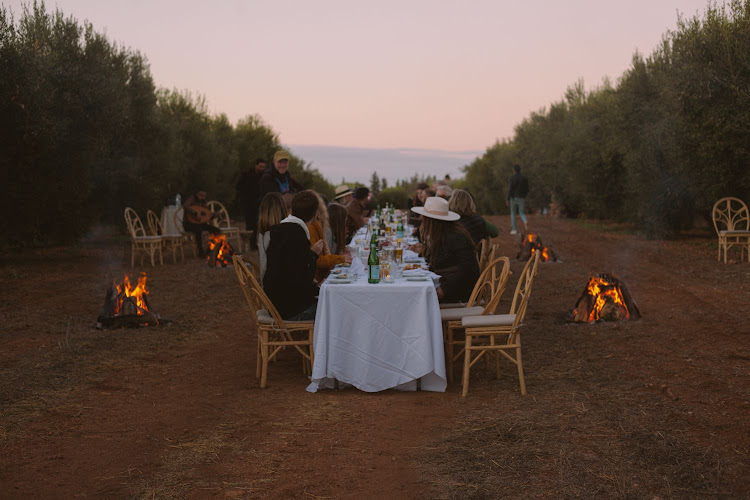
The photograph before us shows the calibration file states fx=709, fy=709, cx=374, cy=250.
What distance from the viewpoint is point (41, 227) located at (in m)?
14.7

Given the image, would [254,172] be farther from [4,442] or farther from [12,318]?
[4,442]

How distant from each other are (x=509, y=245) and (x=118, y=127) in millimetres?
9486

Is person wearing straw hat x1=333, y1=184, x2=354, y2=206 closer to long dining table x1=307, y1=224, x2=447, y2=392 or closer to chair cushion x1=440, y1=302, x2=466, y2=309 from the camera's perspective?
chair cushion x1=440, y1=302, x2=466, y2=309

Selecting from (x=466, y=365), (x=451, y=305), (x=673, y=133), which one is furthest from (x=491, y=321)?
(x=673, y=133)

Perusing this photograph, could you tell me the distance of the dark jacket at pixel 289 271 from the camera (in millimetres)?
5398

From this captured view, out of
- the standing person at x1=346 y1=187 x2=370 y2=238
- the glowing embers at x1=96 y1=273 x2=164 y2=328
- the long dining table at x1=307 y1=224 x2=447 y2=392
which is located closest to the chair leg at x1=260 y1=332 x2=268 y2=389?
the long dining table at x1=307 y1=224 x2=447 y2=392

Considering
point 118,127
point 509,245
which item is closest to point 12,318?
point 118,127

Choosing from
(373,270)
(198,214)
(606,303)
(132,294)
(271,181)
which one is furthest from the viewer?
(198,214)

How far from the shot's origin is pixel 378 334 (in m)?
5.05

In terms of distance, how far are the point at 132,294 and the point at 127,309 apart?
20 cm

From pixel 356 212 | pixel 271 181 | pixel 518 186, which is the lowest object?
pixel 356 212

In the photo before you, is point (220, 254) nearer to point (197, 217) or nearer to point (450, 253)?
point (197, 217)

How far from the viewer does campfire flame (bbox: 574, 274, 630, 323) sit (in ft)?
24.6

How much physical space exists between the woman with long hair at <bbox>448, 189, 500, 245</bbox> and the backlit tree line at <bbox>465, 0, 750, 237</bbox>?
8.11m
